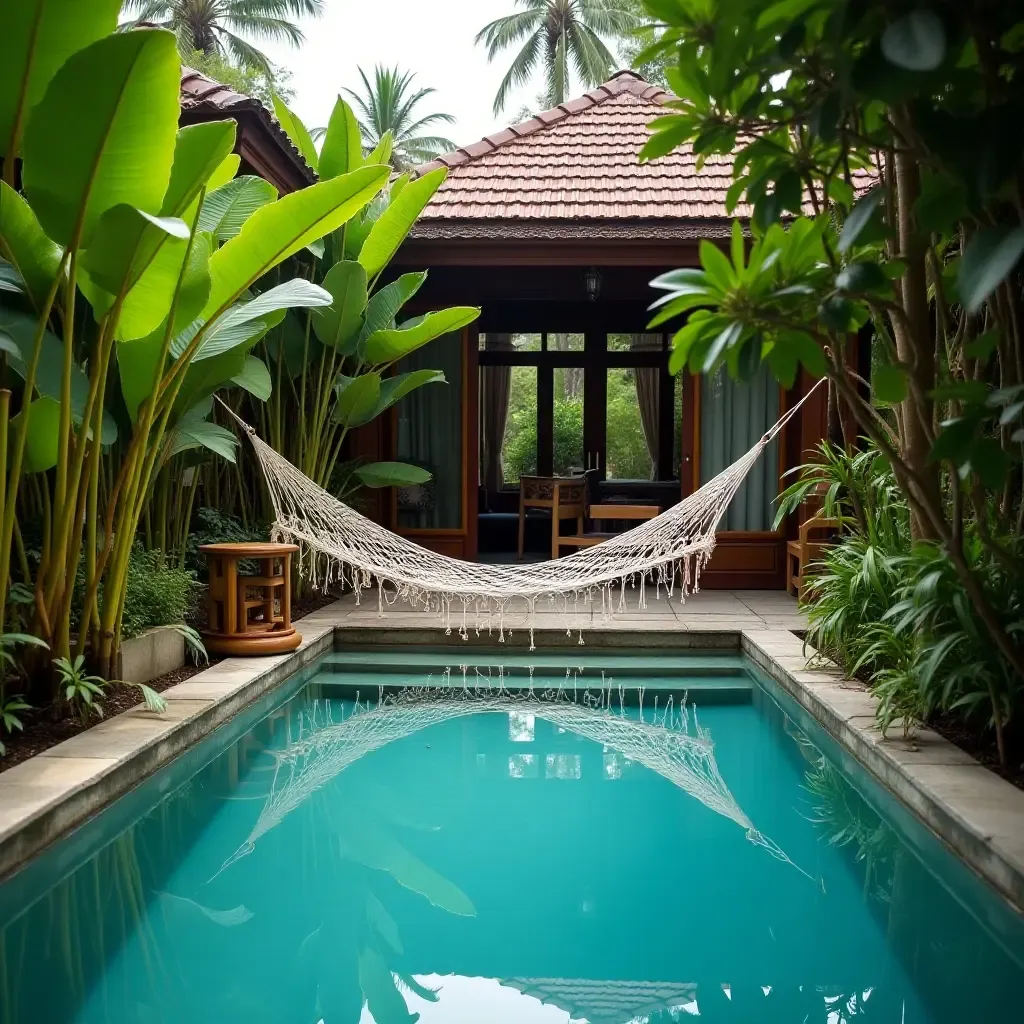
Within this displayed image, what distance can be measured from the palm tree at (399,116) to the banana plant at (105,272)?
62.8 ft

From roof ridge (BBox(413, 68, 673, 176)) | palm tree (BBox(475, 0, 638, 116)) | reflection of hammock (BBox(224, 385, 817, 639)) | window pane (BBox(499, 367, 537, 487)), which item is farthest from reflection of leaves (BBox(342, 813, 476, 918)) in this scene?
palm tree (BBox(475, 0, 638, 116))

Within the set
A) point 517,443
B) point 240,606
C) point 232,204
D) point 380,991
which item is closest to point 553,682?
point 240,606

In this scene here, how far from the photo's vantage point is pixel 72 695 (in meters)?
2.98

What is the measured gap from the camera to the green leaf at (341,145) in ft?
17.5

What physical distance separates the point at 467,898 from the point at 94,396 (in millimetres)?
1765

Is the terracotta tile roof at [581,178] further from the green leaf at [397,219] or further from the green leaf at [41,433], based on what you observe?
the green leaf at [41,433]

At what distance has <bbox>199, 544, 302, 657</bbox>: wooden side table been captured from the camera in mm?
4312

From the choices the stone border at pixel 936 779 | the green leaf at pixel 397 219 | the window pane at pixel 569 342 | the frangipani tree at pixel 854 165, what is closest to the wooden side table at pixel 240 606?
the green leaf at pixel 397 219

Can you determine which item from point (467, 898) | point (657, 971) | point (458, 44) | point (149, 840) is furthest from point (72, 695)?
point (458, 44)

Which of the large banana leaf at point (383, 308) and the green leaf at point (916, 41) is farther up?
the large banana leaf at point (383, 308)

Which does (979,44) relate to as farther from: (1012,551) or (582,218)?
(582,218)

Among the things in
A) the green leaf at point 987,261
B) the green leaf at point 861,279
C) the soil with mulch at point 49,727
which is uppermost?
the green leaf at point 861,279

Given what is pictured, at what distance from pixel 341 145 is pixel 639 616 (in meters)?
2.95

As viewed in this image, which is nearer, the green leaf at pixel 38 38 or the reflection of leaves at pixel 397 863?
the reflection of leaves at pixel 397 863
